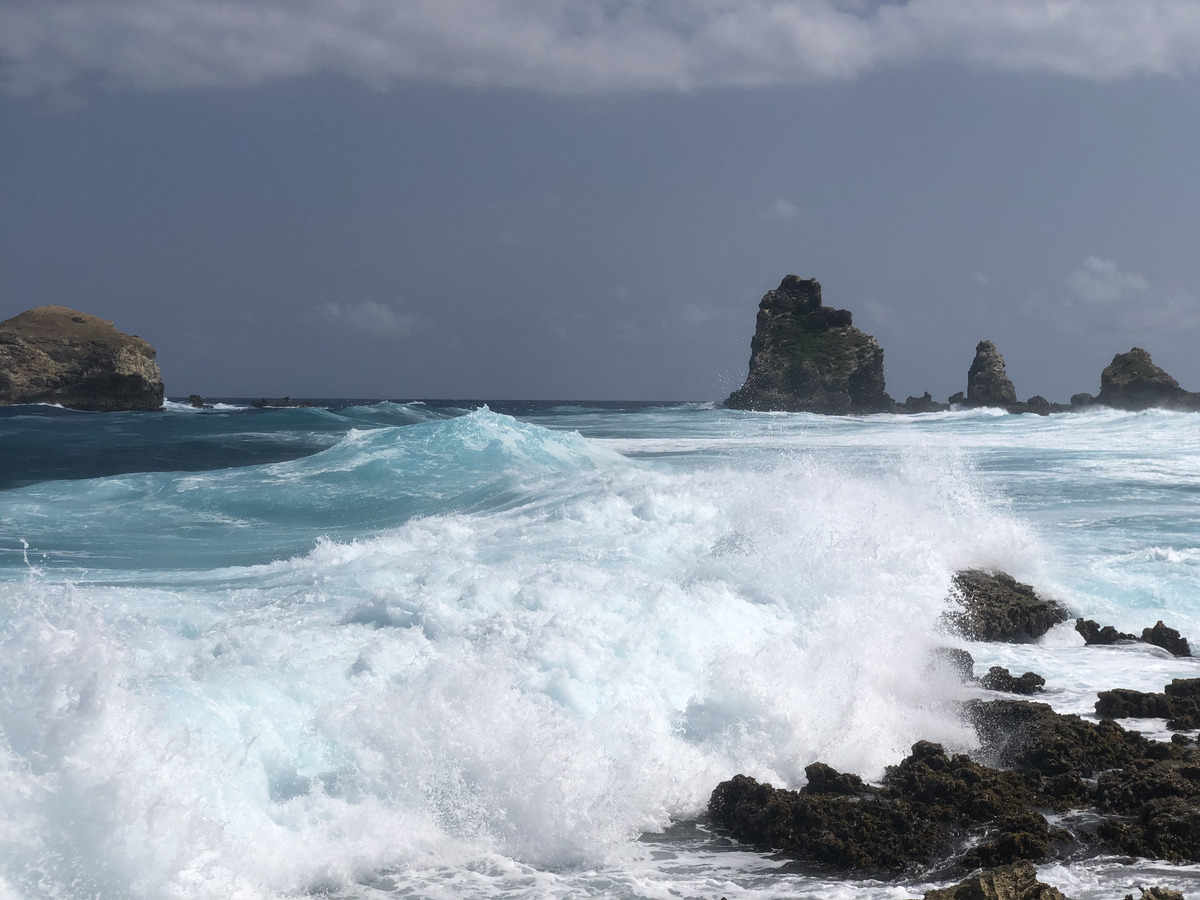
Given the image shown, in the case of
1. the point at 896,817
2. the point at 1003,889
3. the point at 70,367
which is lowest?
the point at 896,817

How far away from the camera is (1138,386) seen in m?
56.4

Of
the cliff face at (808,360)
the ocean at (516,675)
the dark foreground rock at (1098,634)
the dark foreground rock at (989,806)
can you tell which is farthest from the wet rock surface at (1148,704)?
the cliff face at (808,360)

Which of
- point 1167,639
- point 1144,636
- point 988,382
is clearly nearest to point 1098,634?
point 1144,636

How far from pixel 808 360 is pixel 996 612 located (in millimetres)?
69575

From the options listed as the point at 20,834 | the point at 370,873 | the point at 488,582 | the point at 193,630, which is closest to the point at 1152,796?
the point at 370,873

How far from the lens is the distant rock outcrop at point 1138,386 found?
2143 inches

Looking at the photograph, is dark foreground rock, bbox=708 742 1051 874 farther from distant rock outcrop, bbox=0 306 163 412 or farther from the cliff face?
the cliff face

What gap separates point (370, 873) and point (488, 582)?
3874 millimetres

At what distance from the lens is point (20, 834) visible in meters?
4.56

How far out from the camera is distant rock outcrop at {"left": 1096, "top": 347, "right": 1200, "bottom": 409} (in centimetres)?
5444

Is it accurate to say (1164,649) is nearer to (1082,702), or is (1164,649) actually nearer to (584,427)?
(1082,702)

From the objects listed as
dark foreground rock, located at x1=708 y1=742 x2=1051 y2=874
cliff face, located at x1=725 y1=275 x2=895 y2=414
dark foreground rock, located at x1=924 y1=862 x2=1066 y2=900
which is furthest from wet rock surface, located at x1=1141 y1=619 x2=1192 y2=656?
cliff face, located at x1=725 y1=275 x2=895 y2=414

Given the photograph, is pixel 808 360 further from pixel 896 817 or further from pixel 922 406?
pixel 896 817

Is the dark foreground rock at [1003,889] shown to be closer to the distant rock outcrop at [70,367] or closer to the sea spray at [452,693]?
the sea spray at [452,693]
